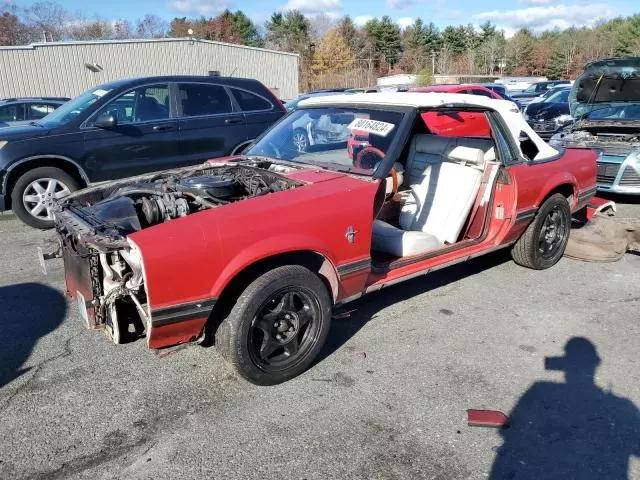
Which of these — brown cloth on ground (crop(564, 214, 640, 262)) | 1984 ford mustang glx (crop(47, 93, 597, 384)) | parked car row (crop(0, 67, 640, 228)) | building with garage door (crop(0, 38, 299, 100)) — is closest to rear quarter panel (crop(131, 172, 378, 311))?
1984 ford mustang glx (crop(47, 93, 597, 384))

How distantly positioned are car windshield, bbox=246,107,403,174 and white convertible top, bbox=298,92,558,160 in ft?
0.29

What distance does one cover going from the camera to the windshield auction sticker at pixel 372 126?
3.78 meters

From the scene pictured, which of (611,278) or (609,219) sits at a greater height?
(609,219)

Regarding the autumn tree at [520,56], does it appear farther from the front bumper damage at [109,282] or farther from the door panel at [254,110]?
the front bumper damage at [109,282]

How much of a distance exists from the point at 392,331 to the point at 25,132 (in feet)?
17.6

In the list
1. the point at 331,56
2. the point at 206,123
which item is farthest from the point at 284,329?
the point at 331,56

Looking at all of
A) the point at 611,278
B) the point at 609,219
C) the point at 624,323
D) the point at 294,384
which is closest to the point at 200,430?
the point at 294,384

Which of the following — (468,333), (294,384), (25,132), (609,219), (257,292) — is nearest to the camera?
(257,292)

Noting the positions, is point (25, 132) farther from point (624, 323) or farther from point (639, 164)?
point (639, 164)

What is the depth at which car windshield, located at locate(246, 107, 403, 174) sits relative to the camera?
147 inches

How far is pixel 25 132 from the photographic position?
6512 millimetres

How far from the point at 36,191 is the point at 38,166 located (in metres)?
0.32

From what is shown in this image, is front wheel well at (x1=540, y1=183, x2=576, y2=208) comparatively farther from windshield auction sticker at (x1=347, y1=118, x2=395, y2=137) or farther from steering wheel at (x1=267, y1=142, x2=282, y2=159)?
steering wheel at (x1=267, y1=142, x2=282, y2=159)

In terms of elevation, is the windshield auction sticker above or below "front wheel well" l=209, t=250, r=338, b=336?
above
